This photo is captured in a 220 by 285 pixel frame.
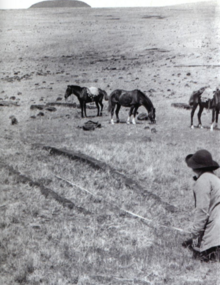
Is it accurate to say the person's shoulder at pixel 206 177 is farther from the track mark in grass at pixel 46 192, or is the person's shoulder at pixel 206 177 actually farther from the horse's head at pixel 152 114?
the horse's head at pixel 152 114

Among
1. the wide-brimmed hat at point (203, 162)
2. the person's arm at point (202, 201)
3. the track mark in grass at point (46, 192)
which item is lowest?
the track mark in grass at point (46, 192)

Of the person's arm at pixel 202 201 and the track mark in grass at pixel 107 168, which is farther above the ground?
the person's arm at pixel 202 201

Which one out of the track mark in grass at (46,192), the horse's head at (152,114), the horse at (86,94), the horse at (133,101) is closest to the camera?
the track mark in grass at (46,192)

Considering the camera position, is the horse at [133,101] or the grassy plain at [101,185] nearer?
the grassy plain at [101,185]

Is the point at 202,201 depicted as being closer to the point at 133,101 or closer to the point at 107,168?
the point at 107,168

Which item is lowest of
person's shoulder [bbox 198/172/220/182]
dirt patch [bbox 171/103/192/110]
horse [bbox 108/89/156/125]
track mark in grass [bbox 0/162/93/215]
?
dirt patch [bbox 171/103/192/110]

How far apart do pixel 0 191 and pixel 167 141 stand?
24.0ft

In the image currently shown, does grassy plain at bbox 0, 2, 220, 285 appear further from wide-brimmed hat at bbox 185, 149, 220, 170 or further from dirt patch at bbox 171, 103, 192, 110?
wide-brimmed hat at bbox 185, 149, 220, 170

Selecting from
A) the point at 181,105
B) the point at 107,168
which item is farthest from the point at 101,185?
the point at 181,105

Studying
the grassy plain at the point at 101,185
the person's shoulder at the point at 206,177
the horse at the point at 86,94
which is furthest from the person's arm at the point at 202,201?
the horse at the point at 86,94

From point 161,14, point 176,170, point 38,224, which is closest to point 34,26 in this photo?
point 161,14

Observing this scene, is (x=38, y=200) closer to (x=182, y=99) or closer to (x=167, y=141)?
(x=167, y=141)

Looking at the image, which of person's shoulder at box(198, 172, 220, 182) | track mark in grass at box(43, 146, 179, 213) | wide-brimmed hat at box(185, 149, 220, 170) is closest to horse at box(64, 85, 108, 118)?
track mark in grass at box(43, 146, 179, 213)

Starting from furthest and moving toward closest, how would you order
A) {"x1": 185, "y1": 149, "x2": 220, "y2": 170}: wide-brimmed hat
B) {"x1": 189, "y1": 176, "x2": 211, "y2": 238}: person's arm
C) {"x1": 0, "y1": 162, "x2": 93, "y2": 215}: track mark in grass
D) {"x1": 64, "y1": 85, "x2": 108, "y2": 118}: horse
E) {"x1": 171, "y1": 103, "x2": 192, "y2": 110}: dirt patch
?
{"x1": 171, "y1": 103, "x2": 192, "y2": 110}: dirt patch < {"x1": 64, "y1": 85, "x2": 108, "y2": 118}: horse < {"x1": 0, "y1": 162, "x2": 93, "y2": 215}: track mark in grass < {"x1": 185, "y1": 149, "x2": 220, "y2": 170}: wide-brimmed hat < {"x1": 189, "y1": 176, "x2": 211, "y2": 238}: person's arm
